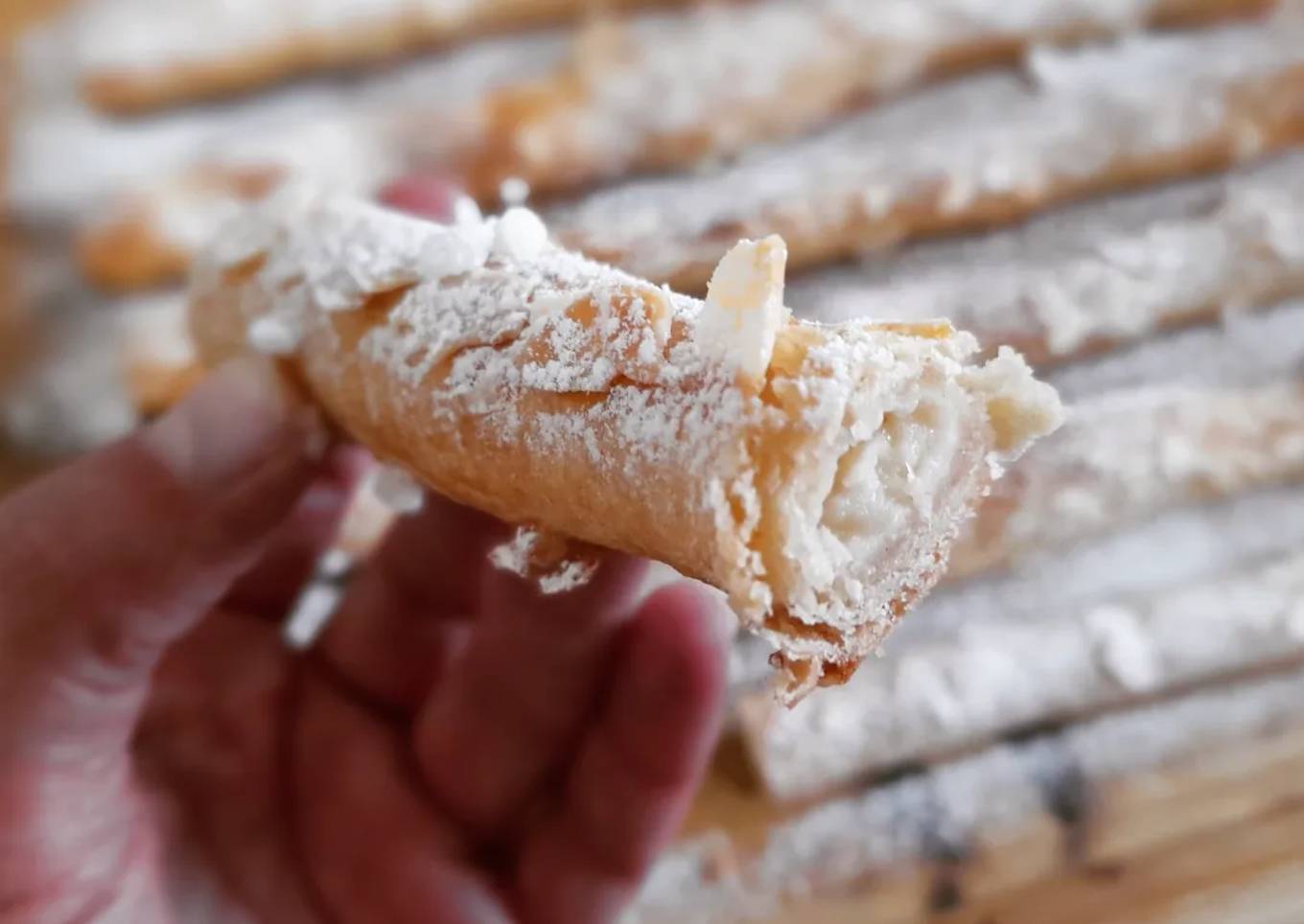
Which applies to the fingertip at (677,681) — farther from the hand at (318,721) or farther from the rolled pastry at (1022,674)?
the rolled pastry at (1022,674)

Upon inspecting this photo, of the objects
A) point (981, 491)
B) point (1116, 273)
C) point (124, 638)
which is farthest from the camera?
point (1116, 273)

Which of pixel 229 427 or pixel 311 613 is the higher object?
pixel 229 427

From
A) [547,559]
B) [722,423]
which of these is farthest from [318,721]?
[722,423]

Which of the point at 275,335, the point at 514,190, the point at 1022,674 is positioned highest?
the point at 275,335

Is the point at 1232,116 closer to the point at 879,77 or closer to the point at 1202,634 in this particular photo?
the point at 879,77

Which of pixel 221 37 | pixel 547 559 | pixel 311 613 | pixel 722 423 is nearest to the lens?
pixel 722 423

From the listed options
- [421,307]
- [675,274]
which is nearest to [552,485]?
[421,307]

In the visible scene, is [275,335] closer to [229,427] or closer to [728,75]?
[229,427]

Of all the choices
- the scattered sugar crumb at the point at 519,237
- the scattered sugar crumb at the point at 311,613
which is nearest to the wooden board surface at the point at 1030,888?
the scattered sugar crumb at the point at 311,613
